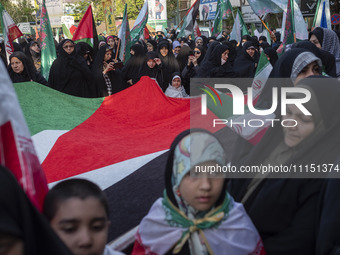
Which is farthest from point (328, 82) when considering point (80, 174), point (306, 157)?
point (80, 174)

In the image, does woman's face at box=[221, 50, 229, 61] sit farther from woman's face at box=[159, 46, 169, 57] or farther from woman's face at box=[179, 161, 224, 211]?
woman's face at box=[179, 161, 224, 211]

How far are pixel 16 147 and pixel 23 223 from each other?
1.38 ft

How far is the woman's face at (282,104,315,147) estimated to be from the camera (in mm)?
1945

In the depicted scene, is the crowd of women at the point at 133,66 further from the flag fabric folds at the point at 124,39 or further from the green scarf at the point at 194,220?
the green scarf at the point at 194,220

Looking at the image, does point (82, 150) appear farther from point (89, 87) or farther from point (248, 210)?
point (89, 87)

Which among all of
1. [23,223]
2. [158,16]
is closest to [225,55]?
[23,223]

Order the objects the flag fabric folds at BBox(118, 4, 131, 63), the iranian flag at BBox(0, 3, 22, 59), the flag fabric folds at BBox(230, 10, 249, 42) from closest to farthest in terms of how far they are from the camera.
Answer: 1. the iranian flag at BBox(0, 3, 22, 59)
2. the flag fabric folds at BBox(118, 4, 131, 63)
3. the flag fabric folds at BBox(230, 10, 249, 42)

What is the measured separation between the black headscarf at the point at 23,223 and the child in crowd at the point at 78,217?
1.02 ft

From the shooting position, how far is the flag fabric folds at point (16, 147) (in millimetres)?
1551

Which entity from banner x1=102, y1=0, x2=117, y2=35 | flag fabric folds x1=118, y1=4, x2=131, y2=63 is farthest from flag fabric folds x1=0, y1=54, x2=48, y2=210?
banner x1=102, y1=0, x2=117, y2=35

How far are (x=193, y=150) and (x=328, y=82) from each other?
2.25ft

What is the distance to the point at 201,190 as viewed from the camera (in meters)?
1.92

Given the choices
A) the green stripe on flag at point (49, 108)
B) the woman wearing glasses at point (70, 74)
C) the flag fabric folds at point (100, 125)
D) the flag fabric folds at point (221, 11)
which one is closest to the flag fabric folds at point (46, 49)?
the woman wearing glasses at point (70, 74)

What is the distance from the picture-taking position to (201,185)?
1.91 m
